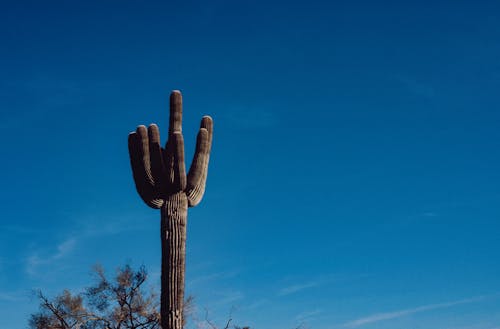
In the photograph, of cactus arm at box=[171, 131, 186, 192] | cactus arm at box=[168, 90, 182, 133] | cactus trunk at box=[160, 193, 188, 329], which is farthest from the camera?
cactus arm at box=[168, 90, 182, 133]

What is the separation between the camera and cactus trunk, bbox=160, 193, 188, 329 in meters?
11.9

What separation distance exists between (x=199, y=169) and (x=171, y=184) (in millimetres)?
794

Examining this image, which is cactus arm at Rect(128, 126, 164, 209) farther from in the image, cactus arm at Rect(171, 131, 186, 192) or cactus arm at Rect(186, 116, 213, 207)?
cactus arm at Rect(186, 116, 213, 207)

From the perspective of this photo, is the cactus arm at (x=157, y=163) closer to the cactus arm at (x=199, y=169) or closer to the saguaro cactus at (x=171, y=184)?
the saguaro cactus at (x=171, y=184)

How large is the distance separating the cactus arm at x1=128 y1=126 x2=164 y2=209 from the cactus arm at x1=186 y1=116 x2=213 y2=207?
77cm

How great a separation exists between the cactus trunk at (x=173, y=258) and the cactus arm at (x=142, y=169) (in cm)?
37

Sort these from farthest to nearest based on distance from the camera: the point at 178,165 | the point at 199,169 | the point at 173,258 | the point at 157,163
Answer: the point at 199,169, the point at 157,163, the point at 178,165, the point at 173,258

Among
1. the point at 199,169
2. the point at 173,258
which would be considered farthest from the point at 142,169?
the point at 173,258

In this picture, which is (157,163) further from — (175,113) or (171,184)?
(175,113)

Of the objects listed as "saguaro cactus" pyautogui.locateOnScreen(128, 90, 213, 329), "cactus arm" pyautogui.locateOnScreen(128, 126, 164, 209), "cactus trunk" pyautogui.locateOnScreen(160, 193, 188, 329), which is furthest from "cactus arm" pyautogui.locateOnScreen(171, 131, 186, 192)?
"cactus arm" pyautogui.locateOnScreen(128, 126, 164, 209)

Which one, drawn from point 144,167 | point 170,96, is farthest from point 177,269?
point 170,96

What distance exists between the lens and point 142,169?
520 inches

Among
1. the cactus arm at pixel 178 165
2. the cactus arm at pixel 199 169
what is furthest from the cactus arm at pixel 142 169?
the cactus arm at pixel 199 169

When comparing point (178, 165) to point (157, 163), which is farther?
point (157, 163)
